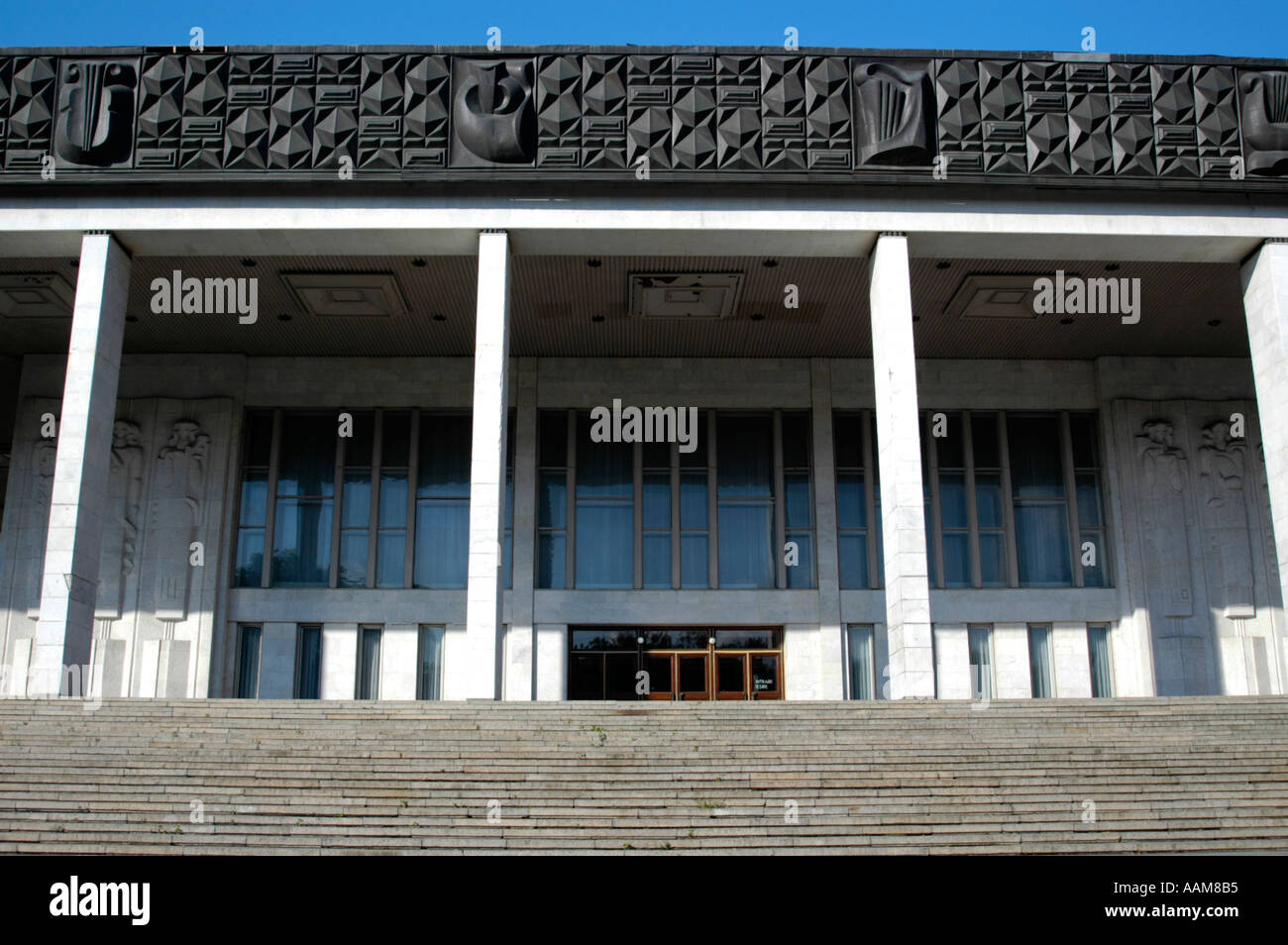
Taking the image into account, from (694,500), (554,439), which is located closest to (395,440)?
(554,439)

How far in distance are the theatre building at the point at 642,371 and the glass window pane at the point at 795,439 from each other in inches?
3.4

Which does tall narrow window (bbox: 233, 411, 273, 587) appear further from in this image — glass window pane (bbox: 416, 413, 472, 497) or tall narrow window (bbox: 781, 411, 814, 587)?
tall narrow window (bbox: 781, 411, 814, 587)

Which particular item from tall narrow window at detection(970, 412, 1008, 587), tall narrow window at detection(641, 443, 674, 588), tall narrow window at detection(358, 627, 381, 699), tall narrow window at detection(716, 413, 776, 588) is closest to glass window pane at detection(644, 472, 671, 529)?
tall narrow window at detection(641, 443, 674, 588)

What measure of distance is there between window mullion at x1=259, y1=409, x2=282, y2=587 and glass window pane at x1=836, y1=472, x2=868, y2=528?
1208 centimetres

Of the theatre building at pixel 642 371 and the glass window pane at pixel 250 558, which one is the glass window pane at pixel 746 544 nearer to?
the theatre building at pixel 642 371

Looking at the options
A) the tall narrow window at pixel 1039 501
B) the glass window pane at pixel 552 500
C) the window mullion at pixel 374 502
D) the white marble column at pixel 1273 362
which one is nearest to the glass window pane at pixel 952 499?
the tall narrow window at pixel 1039 501

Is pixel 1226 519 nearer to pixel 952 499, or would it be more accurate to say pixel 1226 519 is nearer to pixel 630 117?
pixel 952 499

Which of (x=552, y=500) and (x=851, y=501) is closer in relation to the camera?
(x=552, y=500)

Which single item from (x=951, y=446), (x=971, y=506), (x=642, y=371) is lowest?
(x=971, y=506)

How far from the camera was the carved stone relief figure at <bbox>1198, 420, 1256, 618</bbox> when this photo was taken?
981 inches

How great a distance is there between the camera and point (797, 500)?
85.0 feet

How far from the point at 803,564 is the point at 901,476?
6.82 meters

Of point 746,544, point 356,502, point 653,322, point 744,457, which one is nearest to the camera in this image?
point 653,322
